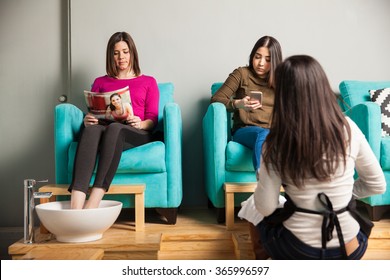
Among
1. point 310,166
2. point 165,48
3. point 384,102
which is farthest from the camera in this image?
point 165,48

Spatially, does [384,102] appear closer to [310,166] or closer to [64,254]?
[310,166]

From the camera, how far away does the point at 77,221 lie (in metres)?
1.94

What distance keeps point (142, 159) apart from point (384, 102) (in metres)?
1.51

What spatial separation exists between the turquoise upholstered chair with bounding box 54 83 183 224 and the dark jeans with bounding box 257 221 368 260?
45.7 inches

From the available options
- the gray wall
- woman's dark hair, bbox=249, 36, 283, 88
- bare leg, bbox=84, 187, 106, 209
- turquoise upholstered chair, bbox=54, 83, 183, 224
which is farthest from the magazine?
woman's dark hair, bbox=249, 36, 283, 88

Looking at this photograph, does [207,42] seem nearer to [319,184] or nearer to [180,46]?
[180,46]

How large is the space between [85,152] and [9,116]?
47.7 inches

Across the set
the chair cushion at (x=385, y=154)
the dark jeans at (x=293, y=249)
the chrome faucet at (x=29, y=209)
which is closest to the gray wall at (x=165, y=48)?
the chair cushion at (x=385, y=154)

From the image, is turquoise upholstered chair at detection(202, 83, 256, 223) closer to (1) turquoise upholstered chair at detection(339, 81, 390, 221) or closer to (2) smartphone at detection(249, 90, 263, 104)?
(2) smartphone at detection(249, 90, 263, 104)

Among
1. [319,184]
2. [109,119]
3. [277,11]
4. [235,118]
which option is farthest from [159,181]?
[277,11]

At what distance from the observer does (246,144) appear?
2438 mm

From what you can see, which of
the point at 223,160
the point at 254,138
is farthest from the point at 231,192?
the point at 254,138

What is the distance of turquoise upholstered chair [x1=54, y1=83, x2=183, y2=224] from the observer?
237 cm

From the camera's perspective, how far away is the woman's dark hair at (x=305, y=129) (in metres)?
1.16
